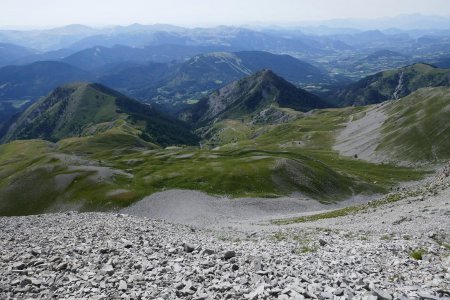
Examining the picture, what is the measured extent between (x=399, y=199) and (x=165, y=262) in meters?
42.9

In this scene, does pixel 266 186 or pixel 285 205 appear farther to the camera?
pixel 266 186

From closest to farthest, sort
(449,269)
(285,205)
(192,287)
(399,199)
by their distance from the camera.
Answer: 1. (192,287)
2. (449,269)
3. (399,199)
4. (285,205)

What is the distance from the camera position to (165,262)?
78.6 feet

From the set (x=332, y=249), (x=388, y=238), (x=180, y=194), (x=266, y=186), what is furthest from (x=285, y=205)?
(x=332, y=249)

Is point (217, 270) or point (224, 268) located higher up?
point (217, 270)

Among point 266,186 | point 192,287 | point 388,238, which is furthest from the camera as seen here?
point 266,186

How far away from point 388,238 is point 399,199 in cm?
2569

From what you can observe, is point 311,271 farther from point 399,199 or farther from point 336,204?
point 336,204

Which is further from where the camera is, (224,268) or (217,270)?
(224,268)

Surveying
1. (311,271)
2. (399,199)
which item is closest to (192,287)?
(311,271)

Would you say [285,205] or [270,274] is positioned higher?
[270,274]

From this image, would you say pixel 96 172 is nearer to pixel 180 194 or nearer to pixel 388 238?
pixel 180 194

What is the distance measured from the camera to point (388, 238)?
32.4m

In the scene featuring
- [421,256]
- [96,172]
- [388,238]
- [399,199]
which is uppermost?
[421,256]
